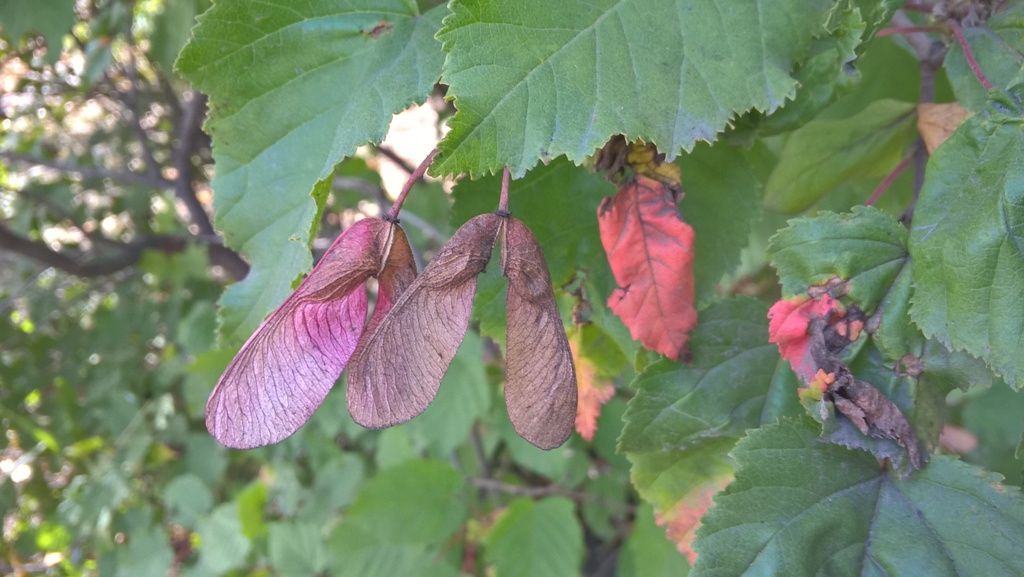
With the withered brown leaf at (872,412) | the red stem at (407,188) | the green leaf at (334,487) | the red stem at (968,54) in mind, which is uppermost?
the red stem at (407,188)

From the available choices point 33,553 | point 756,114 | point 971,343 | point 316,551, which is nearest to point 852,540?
point 971,343

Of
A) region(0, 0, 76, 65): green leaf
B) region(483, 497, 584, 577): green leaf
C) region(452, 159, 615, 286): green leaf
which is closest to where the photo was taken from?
region(452, 159, 615, 286): green leaf

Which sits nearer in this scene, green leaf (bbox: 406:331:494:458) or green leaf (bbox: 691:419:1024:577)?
green leaf (bbox: 691:419:1024:577)

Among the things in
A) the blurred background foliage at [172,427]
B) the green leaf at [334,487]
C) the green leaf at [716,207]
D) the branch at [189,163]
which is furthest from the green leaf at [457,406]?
the green leaf at [716,207]

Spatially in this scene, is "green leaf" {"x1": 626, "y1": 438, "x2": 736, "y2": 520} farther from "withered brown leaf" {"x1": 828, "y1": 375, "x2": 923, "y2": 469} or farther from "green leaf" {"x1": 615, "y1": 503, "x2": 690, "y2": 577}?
"green leaf" {"x1": 615, "y1": 503, "x2": 690, "y2": 577}

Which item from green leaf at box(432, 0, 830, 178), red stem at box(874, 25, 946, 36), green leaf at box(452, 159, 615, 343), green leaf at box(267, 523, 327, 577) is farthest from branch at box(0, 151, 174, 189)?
red stem at box(874, 25, 946, 36)

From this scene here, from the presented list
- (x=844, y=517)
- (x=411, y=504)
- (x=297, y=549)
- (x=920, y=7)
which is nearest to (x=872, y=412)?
(x=844, y=517)

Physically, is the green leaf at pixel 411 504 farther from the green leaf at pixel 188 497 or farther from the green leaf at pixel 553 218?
the green leaf at pixel 553 218
